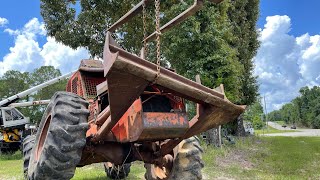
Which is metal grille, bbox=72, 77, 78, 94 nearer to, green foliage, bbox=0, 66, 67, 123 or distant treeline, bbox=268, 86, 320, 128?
green foliage, bbox=0, 66, 67, 123

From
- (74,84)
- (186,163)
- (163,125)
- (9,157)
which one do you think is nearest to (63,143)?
(163,125)

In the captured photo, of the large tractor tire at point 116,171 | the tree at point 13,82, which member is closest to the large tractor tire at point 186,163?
the large tractor tire at point 116,171

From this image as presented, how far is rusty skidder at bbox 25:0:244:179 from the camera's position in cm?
351

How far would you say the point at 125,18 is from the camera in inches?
194

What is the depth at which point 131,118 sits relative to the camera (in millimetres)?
4508

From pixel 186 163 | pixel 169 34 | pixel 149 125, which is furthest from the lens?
pixel 169 34

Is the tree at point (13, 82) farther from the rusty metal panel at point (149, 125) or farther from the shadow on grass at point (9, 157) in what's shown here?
the rusty metal panel at point (149, 125)

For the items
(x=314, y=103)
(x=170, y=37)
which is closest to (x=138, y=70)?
(x=170, y=37)

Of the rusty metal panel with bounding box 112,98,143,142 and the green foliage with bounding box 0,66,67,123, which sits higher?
the green foliage with bounding box 0,66,67,123

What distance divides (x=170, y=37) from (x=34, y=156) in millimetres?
10018

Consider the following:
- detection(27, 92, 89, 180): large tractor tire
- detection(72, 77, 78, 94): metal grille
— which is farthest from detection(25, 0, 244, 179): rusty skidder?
detection(72, 77, 78, 94): metal grille

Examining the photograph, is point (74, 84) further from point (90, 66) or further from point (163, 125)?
point (163, 125)

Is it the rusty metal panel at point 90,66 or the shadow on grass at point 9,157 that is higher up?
the rusty metal panel at point 90,66

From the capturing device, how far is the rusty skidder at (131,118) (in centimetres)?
351
